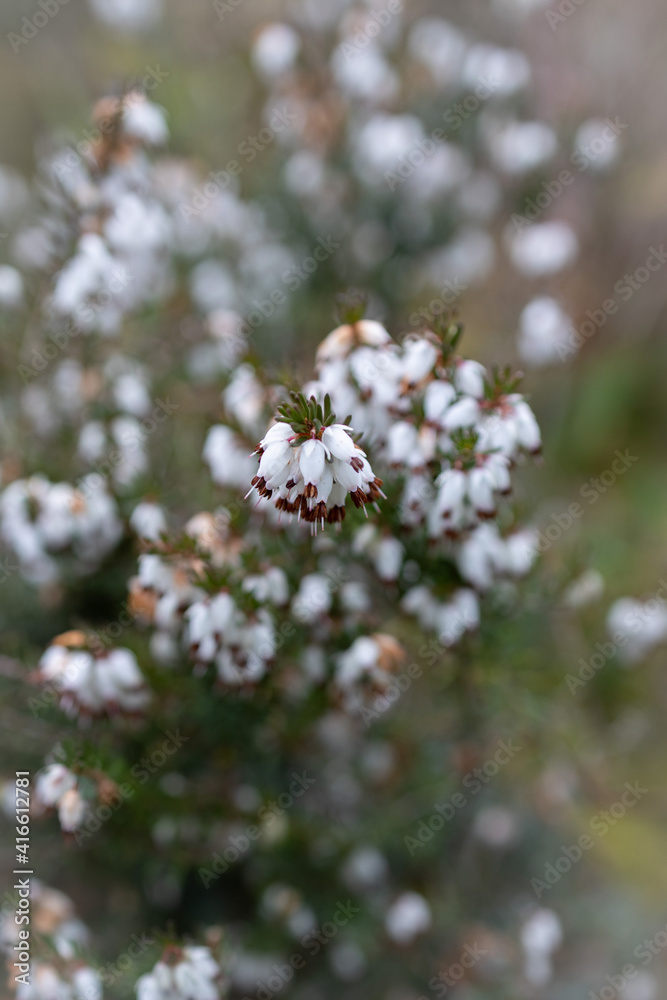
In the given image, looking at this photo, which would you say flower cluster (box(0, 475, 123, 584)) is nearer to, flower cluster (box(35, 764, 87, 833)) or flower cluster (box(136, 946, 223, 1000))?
flower cluster (box(35, 764, 87, 833))

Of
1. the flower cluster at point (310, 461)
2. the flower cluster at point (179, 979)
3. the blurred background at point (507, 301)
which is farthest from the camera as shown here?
the blurred background at point (507, 301)

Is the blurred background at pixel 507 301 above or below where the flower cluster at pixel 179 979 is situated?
above

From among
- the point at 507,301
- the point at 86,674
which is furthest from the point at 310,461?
the point at 507,301

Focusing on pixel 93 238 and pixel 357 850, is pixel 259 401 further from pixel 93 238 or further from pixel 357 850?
pixel 357 850

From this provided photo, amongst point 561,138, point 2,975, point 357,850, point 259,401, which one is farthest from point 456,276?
point 2,975

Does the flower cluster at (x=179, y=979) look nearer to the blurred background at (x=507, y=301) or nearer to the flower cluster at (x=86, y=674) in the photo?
the blurred background at (x=507, y=301)

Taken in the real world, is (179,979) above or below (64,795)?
below

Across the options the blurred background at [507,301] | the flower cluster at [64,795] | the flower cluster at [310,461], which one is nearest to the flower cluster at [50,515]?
the blurred background at [507,301]

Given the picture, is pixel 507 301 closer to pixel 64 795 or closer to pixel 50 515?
pixel 50 515
